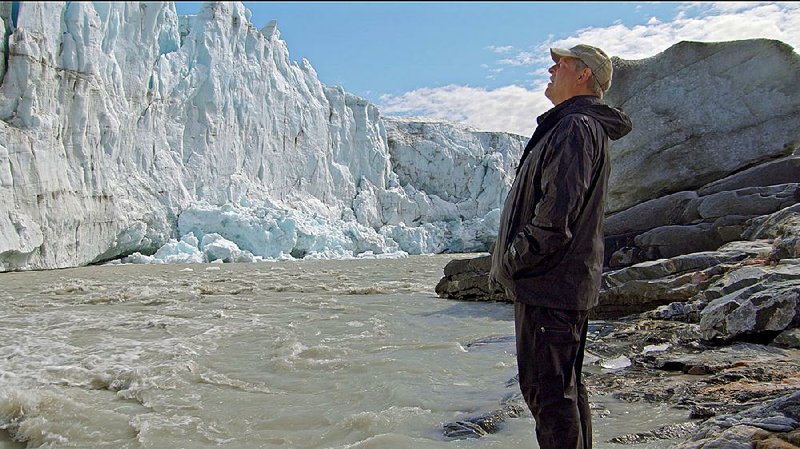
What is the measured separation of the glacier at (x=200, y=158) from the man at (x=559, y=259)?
1312 cm

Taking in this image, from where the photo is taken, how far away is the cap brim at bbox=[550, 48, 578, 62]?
195cm

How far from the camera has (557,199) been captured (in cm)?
172

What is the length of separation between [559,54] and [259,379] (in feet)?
10.3

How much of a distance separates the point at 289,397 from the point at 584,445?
223 cm

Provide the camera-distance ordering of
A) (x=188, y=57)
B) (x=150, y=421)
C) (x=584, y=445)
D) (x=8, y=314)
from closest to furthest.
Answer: (x=584, y=445), (x=150, y=421), (x=8, y=314), (x=188, y=57)

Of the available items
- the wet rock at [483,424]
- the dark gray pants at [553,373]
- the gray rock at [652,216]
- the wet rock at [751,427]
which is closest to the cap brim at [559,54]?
the dark gray pants at [553,373]

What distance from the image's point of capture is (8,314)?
7500 millimetres

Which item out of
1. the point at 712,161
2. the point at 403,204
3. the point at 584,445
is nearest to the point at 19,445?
the point at 584,445

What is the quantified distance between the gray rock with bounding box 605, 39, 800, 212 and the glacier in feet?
39.2

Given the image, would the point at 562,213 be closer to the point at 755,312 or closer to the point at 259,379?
the point at 755,312

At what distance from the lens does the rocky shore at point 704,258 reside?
282 cm

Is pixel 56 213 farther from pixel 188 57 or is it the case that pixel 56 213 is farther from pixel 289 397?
pixel 289 397

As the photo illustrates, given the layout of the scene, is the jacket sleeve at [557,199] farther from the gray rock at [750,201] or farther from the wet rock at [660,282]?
the gray rock at [750,201]

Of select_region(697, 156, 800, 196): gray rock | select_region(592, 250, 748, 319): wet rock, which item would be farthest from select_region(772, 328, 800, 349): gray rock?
select_region(697, 156, 800, 196): gray rock
